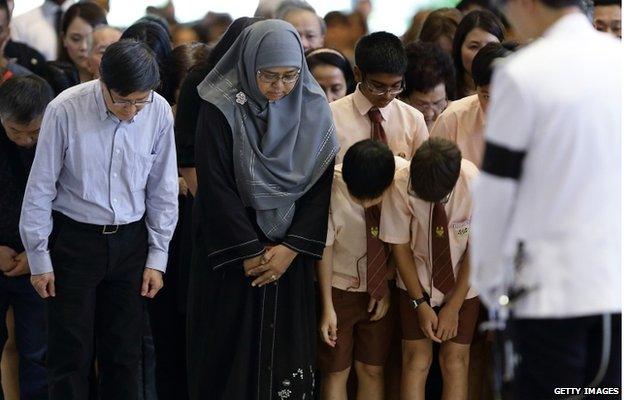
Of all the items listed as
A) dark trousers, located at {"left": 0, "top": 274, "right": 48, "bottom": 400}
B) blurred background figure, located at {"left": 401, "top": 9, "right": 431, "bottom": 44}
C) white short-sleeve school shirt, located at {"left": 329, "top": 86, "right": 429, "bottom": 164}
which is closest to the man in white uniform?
white short-sleeve school shirt, located at {"left": 329, "top": 86, "right": 429, "bottom": 164}

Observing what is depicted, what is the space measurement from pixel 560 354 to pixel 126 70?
1.46m

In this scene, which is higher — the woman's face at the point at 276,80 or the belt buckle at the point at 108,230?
the woman's face at the point at 276,80

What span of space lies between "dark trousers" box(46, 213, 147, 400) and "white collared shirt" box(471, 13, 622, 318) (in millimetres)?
1342

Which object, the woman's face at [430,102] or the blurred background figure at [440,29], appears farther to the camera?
the blurred background figure at [440,29]

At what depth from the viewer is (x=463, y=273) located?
331cm

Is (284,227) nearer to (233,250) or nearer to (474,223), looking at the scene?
(233,250)

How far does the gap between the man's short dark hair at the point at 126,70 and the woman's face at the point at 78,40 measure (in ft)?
6.02

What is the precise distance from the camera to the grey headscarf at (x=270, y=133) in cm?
320

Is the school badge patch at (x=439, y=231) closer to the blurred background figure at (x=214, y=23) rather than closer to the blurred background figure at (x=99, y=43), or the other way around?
the blurred background figure at (x=99, y=43)

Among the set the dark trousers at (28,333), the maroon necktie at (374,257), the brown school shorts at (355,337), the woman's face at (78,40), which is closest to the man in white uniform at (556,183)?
the maroon necktie at (374,257)

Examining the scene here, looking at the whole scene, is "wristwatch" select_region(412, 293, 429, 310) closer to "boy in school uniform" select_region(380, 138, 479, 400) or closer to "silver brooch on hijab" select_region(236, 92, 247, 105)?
"boy in school uniform" select_region(380, 138, 479, 400)

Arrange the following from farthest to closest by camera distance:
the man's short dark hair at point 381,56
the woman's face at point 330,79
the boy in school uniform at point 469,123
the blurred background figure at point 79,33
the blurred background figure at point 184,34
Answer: the blurred background figure at point 184,34, the blurred background figure at point 79,33, the woman's face at point 330,79, the boy in school uniform at point 469,123, the man's short dark hair at point 381,56

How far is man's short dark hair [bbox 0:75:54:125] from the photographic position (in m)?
3.25
